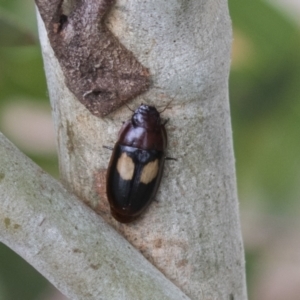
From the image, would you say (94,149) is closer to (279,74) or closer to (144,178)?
(144,178)

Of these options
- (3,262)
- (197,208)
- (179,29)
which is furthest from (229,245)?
(3,262)

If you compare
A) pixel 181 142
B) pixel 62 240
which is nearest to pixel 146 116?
pixel 181 142

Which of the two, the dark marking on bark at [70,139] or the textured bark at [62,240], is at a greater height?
the dark marking on bark at [70,139]

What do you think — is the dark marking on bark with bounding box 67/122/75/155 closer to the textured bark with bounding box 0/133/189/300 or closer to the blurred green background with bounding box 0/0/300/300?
the textured bark with bounding box 0/133/189/300

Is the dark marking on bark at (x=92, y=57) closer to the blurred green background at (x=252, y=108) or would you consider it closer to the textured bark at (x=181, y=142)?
the textured bark at (x=181, y=142)

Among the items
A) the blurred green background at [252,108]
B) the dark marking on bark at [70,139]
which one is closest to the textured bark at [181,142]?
the dark marking on bark at [70,139]

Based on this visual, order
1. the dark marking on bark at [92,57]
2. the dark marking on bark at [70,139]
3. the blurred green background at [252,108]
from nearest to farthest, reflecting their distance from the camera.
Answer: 1. the dark marking on bark at [92,57]
2. the dark marking on bark at [70,139]
3. the blurred green background at [252,108]

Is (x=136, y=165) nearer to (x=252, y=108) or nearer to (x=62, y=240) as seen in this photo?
(x=62, y=240)

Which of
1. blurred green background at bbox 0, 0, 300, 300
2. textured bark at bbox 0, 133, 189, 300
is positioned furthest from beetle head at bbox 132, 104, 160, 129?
blurred green background at bbox 0, 0, 300, 300
